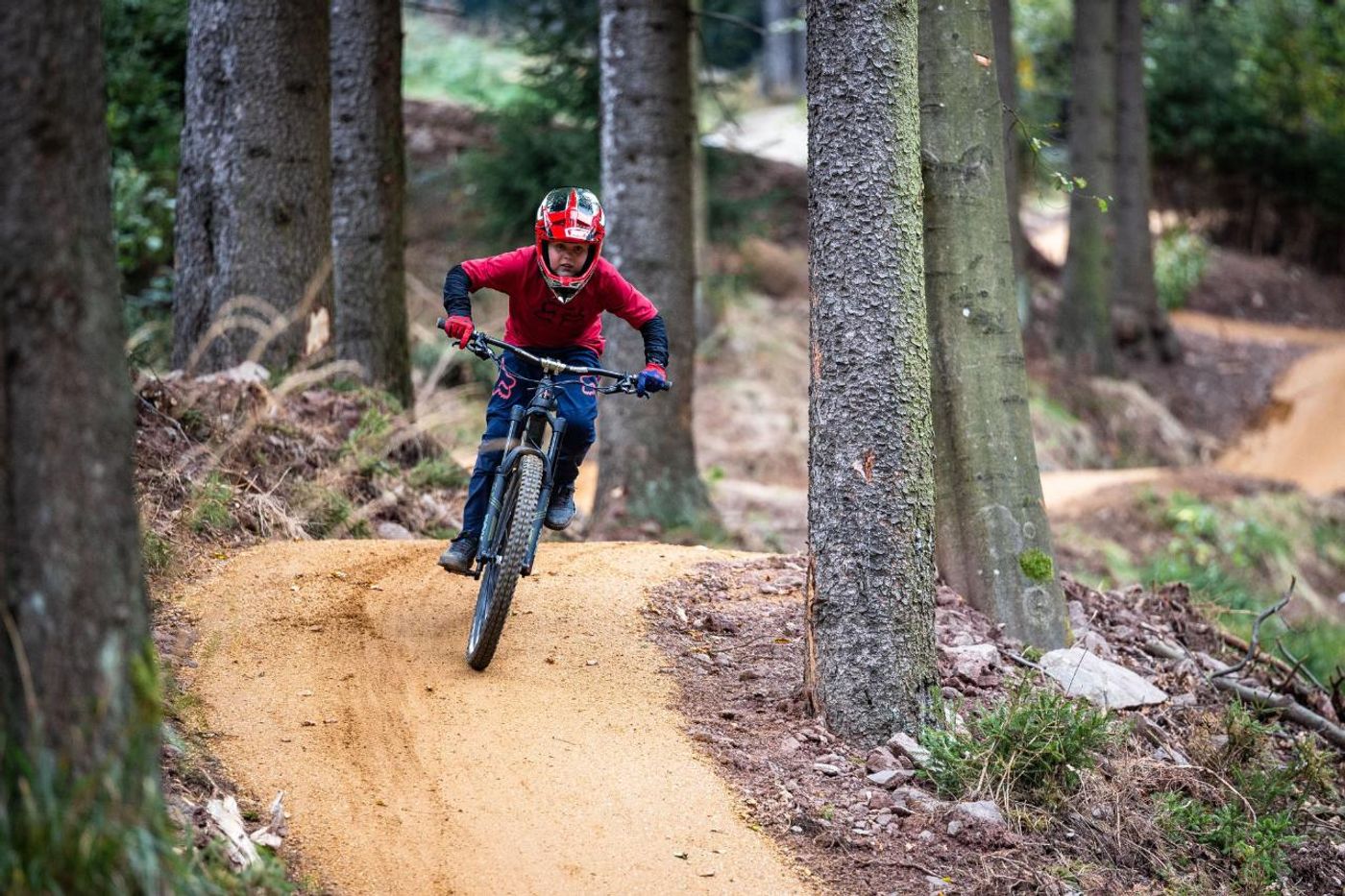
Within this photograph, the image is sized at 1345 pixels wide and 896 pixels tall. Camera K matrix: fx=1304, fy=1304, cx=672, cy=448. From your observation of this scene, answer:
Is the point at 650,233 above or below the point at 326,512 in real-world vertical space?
above

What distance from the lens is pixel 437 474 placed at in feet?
31.1

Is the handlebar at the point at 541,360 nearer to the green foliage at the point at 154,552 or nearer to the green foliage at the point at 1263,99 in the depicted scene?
the green foliage at the point at 154,552

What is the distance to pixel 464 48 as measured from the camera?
120 feet

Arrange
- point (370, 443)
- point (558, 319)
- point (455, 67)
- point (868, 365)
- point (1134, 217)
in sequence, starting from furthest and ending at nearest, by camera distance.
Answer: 1. point (455, 67)
2. point (1134, 217)
3. point (370, 443)
4. point (558, 319)
5. point (868, 365)

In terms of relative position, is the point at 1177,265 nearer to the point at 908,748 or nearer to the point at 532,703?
the point at 908,748

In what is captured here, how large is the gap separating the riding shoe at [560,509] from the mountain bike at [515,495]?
0.10 meters

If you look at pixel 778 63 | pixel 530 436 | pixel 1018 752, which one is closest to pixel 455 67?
pixel 778 63

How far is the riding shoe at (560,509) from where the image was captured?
6.41m

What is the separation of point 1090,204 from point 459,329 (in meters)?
17.0

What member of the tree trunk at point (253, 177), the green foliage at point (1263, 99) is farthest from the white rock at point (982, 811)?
the green foliage at point (1263, 99)

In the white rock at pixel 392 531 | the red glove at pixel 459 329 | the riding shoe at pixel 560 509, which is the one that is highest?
the red glove at pixel 459 329

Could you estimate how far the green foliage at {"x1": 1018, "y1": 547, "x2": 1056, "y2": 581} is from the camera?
6879mm

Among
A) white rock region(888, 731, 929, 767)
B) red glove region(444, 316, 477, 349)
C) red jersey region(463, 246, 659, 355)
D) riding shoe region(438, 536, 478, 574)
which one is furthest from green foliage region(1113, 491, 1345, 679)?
red glove region(444, 316, 477, 349)

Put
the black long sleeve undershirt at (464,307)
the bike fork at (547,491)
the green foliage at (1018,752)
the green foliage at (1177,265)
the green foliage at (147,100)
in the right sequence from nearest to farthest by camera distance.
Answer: the green foliage at (1018,752) → the bike fork at (547,491) → the black long sleeve undershirt at (464,307) → the green foliage at (147,100) → the green foliage at (1177,265)
